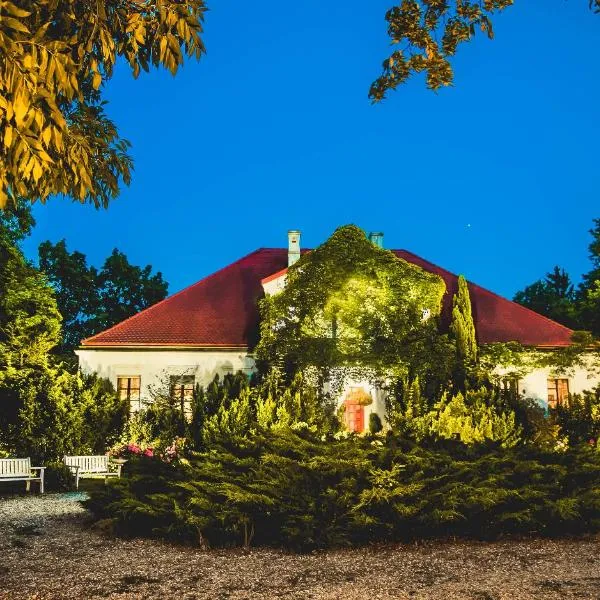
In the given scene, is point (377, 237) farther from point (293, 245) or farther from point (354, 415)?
point (354, 415)

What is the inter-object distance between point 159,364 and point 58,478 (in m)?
6.94

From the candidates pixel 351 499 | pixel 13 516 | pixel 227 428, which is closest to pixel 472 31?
pixel 351 499

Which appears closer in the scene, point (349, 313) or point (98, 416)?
point (98, 416)

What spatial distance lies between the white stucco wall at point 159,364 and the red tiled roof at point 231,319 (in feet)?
1.15

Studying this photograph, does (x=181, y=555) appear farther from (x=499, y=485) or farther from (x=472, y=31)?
(x=472, y=31)

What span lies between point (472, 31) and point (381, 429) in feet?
52.5

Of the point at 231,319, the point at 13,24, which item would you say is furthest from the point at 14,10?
the point at 231,319

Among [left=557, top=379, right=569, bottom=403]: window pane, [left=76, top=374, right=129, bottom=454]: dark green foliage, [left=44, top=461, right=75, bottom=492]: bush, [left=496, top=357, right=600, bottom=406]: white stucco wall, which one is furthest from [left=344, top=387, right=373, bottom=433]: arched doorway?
[left=44, top=461, right=75, bottom=492]: bush

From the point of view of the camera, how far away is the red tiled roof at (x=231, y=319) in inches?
929

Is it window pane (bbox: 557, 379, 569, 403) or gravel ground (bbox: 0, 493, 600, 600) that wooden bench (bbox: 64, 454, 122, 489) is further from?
window pane (bbox: 557, 379, 569, 403)

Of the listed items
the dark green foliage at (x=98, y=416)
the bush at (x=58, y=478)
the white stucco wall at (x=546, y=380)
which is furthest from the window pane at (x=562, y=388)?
the bush at (x=58, y=478)

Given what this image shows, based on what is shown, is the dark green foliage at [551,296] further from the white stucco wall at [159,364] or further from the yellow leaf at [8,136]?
the yellow leaf at [8,136]

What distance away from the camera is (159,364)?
2338 centimetres

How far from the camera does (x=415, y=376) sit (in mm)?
20891
